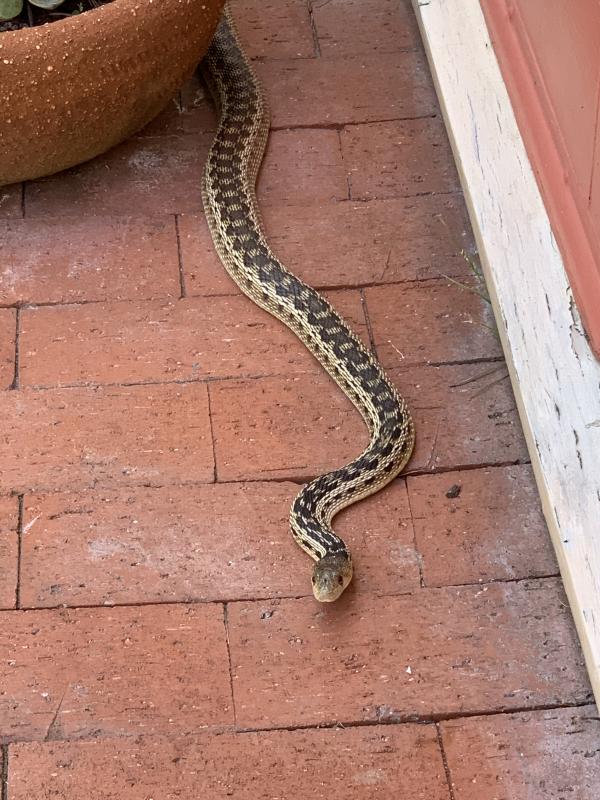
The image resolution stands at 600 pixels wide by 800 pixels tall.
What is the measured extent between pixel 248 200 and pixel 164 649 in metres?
1.72

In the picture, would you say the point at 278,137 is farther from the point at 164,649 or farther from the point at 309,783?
the point at 309,783

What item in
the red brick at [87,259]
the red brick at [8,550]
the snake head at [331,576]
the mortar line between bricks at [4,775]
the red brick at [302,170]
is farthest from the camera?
the red brick at [302,170]

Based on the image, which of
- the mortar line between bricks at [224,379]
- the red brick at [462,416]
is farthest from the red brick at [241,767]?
the mortar line between bricks at [224,379]

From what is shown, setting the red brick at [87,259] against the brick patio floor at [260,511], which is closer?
the brick patio floor at [260,511]

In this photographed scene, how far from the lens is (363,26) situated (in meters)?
4.50

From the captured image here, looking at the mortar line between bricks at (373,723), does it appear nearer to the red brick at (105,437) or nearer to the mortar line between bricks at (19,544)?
the mortar line between bricks at (19,544)

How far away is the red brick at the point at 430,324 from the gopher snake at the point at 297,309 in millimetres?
150

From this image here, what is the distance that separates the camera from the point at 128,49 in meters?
3.39

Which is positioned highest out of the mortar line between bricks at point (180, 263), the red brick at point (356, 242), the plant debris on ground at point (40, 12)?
the plant debris on ground at point (40, 12)

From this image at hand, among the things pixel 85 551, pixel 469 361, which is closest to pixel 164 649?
pixel 85 551

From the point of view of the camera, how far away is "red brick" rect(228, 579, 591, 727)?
2.80m

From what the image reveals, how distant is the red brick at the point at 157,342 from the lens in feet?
11.3

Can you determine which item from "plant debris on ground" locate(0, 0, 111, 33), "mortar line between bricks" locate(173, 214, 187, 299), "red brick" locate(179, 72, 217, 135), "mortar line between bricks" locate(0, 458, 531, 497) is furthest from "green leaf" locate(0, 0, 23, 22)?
"mortar line between bricks" locate(0, 458, 531, 497)

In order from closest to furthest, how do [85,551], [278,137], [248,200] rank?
[85,551]
[248,200]
[278,137]
